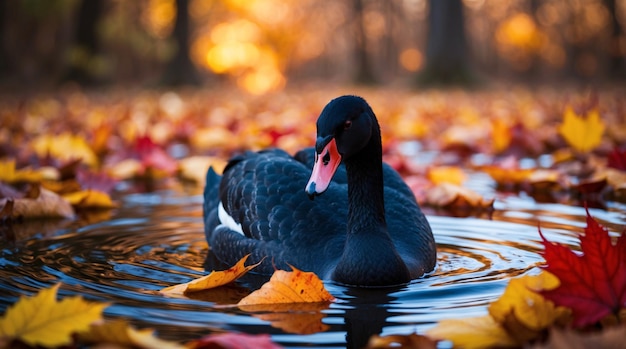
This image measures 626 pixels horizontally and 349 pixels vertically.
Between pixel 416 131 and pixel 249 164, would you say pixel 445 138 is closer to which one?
pixel 416 131

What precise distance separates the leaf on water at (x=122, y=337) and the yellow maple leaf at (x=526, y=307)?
905 millimetres

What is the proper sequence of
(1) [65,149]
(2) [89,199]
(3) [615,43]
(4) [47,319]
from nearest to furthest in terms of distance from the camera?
1. (4) [47,319]
2. (2) [89,199]
3. (1) [65,149]
4. (3) [615,43]

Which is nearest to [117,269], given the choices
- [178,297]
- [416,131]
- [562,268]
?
[178,297]

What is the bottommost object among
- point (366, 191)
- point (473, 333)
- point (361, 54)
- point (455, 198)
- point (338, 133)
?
point (455, 198)

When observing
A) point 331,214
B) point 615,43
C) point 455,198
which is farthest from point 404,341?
point 615,43

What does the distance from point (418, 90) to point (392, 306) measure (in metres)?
17.7

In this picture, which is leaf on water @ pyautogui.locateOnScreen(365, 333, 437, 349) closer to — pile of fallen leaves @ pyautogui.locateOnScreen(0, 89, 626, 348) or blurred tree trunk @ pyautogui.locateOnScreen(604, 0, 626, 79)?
pile of fallen leaves @ pyautogui.locateOnScreen(0, 89, 626, 348)

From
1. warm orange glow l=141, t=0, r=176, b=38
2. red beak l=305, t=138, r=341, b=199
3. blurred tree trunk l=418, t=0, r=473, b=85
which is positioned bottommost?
red beak l=305, t=138, r=341, b=199

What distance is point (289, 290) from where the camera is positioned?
2912 mm

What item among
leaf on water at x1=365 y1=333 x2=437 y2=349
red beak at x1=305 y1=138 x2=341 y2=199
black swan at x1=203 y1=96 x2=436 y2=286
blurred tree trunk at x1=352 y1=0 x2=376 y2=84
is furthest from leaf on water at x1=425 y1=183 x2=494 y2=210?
blurred tree trunk at x1=352 y1=0 x2=376 y2=84

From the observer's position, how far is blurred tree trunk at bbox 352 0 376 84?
30.4 m

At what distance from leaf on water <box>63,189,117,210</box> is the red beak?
8.04 ft

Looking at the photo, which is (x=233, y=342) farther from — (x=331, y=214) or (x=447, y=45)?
(x=447, y=45)

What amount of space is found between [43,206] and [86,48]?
1791cm
